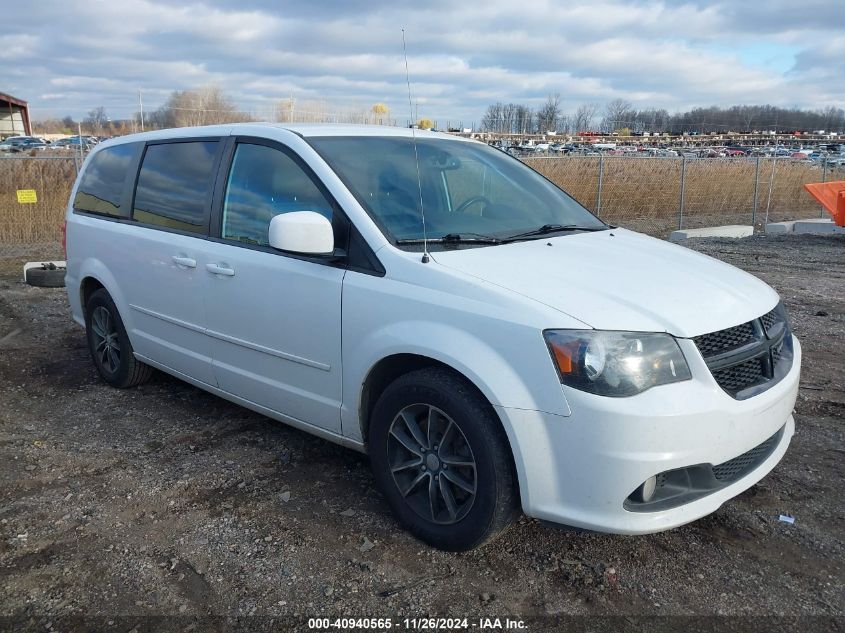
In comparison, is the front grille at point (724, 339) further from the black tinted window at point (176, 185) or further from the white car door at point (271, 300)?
the black tinted window at point (176, 185)

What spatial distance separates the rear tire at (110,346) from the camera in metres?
5.09

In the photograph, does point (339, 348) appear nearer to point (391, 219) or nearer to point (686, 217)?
point (391, 219)

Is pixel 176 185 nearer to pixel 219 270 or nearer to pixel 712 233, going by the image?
pixel 219 270

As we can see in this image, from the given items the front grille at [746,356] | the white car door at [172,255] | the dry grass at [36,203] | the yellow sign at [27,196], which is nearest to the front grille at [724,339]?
the front grille at [746,356]

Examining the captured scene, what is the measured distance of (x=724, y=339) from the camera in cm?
286

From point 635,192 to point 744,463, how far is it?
15.2 m

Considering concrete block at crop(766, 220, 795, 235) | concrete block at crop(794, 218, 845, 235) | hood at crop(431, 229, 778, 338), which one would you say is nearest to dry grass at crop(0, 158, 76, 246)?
hood at crop(431, 229, 778, 338)

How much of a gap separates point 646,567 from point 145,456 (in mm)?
2829

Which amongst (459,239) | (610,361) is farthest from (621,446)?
(459,239)

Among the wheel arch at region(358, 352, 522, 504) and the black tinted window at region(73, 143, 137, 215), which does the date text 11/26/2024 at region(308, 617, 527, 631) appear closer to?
the wheel arch at region(358, 352, 522, 504)

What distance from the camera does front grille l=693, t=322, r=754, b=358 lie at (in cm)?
277

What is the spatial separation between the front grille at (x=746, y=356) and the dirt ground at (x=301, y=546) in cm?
77

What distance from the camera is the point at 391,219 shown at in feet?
11.1

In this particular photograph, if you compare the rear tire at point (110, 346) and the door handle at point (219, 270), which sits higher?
the door handle at point (219, 270)
